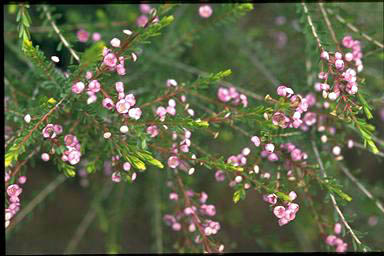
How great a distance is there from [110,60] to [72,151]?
24 centimetres

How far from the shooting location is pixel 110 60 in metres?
1.02

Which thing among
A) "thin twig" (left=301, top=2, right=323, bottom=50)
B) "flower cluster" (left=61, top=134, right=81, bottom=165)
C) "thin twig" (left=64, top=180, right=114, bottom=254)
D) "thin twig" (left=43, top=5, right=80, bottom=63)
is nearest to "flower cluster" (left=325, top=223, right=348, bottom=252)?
"thin twig" (left=301, top=2, right=323, bottom=50)

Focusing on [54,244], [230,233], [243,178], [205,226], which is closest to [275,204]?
[243,178]

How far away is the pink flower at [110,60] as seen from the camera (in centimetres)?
102

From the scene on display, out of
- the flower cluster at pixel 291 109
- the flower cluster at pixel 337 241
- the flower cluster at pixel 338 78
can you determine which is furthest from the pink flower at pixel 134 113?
the flower cluster at pixel 337 241

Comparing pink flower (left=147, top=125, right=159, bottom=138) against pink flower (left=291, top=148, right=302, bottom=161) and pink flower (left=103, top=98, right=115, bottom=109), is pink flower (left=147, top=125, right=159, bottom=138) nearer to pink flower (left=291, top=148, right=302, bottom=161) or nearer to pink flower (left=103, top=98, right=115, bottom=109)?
pink flower (left=103, top=98, right=115, bottom=109)

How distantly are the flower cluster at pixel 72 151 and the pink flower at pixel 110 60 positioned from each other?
224 mm

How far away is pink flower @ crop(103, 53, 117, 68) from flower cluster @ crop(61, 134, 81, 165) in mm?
224

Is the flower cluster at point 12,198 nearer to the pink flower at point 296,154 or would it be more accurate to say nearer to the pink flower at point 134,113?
the pink flower at point 134,113

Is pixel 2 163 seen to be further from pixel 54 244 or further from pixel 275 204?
pixel 54 244

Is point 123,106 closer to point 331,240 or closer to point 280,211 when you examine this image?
point 280,211

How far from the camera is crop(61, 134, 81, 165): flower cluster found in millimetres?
1068

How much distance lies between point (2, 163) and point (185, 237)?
563 millimetres

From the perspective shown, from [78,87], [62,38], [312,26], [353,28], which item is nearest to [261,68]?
[353,28]
